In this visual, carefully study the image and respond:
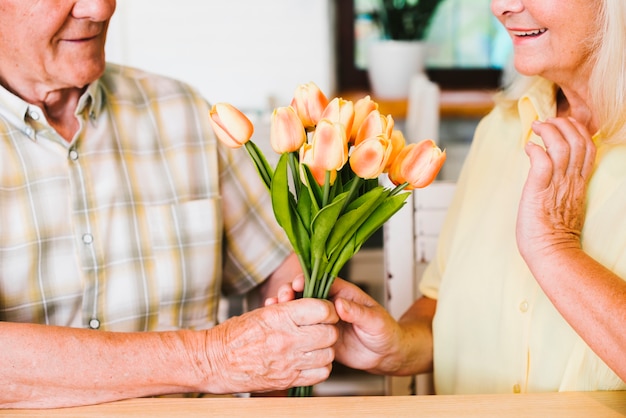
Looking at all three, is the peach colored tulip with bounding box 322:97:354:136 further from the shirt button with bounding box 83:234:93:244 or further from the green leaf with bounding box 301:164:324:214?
the shirt button with bounding box 83:234:93:244

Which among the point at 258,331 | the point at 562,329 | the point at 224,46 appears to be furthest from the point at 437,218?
the point at 224,46

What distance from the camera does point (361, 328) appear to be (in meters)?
1.31

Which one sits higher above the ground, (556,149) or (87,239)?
(556,149)

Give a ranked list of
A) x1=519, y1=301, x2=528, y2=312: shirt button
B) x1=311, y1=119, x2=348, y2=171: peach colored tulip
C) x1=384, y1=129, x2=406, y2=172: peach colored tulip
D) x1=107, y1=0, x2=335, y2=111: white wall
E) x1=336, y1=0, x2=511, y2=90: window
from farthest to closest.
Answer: x1=336, y1=0, x2=511, y2=90: window
x1=107, y1=0, x2=335, y2=111: white wall
x1=519, y1=301, x2=528, y2=312: shirt button
x1=384, y1=129, x2=406, y2=172: peach colored tulip
x1=311, y1=119, x2=348, y2=171: peach colored tulip

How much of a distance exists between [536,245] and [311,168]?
1.31ft

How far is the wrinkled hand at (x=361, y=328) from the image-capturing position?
1.24 m

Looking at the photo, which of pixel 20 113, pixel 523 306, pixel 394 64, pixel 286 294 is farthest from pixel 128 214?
pixel 394 64

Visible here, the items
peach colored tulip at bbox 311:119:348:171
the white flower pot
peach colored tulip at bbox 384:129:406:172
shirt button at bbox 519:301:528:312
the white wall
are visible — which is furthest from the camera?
the white flower pot

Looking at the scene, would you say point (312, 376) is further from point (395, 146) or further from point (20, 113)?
point (20, 113)

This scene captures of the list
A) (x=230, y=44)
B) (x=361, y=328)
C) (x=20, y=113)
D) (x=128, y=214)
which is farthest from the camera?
(x=230, y=44)

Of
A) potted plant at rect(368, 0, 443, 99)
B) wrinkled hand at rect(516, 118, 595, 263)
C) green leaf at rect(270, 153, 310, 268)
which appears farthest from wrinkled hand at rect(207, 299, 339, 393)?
potted plant at rect(368, 0, 443, 99)

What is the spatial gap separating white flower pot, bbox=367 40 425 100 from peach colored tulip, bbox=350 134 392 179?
114 inches

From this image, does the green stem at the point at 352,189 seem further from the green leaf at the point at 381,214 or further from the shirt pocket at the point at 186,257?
the shirt pocket at the point at 186,257

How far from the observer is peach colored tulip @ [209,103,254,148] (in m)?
1.03
